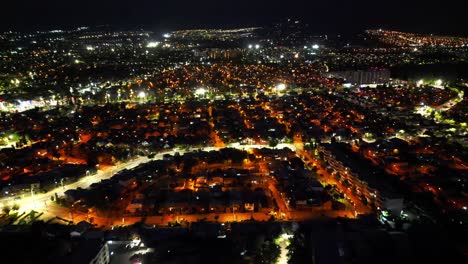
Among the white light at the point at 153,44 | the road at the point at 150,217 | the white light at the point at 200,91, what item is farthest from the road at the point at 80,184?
the white light at the point at 153,44

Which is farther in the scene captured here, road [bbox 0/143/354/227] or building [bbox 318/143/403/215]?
road [bbox 0/143/354/227]

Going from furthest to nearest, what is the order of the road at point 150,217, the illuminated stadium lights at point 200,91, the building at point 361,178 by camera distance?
the illuminated stadium lights at point 200,91, the road at point 150,217, the building at point 361,178

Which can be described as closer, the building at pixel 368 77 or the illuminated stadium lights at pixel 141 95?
the illuminated stadium lights at pixel 141 95

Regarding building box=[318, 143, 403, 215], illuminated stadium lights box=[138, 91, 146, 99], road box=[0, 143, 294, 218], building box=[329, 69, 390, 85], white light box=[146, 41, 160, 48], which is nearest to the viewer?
building box=[318, 143, 403, 215]

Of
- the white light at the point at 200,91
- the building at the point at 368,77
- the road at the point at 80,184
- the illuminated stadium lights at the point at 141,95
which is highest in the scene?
the road at the point at 80,184

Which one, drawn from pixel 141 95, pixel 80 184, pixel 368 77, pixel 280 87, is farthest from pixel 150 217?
pixel 368 77

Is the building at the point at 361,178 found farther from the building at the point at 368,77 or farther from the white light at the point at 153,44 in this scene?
the white light at the point at 153,44

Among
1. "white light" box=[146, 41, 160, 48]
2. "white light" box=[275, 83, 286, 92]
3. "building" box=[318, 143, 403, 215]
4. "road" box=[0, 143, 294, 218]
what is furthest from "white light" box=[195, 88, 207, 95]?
"white light" box=[146, 41, 160, 48]

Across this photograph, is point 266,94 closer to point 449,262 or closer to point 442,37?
point 449,262

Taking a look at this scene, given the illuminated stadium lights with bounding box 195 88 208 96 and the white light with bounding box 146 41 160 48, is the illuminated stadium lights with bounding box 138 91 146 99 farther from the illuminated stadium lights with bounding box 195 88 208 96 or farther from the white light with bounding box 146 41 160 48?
the white light with bounding box 146 41 160 48

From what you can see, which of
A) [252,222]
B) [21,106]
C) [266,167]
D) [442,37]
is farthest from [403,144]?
[442,37]

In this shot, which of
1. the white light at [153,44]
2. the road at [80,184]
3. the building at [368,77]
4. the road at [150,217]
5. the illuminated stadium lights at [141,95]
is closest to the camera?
the road at [150,217]

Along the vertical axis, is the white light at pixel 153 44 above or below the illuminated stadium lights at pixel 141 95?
below
